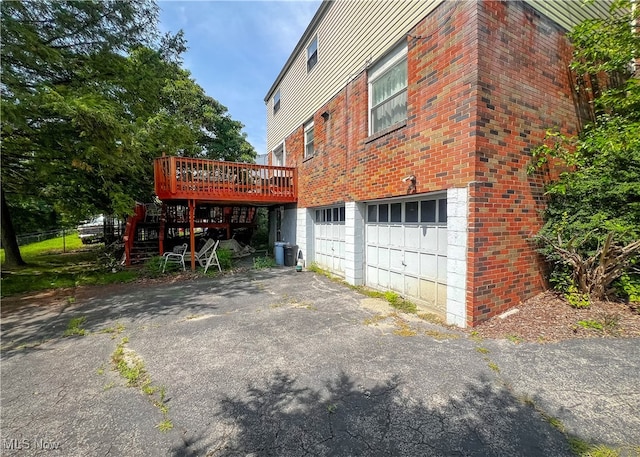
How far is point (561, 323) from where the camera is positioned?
3955 millimetres

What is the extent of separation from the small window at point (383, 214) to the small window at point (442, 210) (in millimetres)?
1431

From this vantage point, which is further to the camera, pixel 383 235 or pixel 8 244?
pixel 8 244

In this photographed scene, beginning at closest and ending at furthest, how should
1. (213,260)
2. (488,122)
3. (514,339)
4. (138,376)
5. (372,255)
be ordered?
(138,376), (514,339), (488,122), (372,255), (213,260)

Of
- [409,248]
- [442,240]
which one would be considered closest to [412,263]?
[409,248]

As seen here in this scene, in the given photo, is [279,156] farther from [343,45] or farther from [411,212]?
[411,212]

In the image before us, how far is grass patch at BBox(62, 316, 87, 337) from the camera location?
4.38 metres

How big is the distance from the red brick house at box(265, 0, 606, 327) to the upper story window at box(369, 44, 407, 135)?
29mm

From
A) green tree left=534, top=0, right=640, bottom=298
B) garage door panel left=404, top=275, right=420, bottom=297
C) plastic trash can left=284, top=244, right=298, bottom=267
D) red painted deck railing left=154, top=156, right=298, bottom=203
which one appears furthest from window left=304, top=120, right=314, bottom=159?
green tree left=534, top=0, right=640, bottom=298

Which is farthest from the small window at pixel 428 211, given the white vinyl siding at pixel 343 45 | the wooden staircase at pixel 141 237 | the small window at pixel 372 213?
the wooden staircase at pixel 141 237

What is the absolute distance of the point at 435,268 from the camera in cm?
500

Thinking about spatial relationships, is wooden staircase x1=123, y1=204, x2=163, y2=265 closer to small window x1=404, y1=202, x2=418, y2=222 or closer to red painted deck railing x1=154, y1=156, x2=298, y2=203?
red painted deck railing x1=154, y1=156, x2=298, y2=203

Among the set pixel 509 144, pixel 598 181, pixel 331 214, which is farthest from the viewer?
pixel 331 214

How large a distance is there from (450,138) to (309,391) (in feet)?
13.3

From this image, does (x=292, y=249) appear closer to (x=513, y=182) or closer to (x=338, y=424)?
(x=513, y=182)
